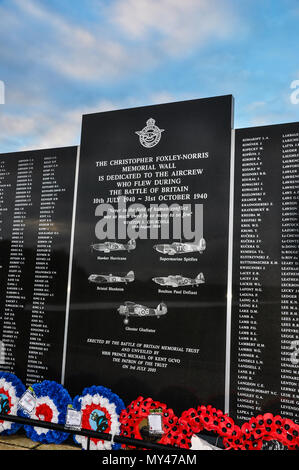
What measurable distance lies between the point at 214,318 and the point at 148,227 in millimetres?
1274

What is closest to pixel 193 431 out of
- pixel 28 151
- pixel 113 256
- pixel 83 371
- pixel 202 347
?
pixel 202 347

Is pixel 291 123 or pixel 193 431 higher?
pixel 291 123

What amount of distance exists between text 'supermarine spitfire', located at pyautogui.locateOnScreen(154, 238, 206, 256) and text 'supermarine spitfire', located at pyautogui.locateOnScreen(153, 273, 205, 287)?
270 millimetres

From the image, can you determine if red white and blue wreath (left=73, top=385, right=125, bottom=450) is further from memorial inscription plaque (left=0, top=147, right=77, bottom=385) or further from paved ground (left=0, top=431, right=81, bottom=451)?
memorial inscription plaque (left=0, top=147, right=77, bottom=385)

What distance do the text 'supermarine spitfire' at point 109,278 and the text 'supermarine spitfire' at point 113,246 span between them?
0.97 ft

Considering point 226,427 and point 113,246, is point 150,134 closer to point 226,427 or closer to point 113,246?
point 113,246

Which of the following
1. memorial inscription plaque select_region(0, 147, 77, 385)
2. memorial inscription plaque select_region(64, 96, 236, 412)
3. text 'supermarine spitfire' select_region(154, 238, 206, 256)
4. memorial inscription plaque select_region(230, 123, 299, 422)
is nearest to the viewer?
memorial inscription plaque select_region(230, 123, 299, 422)

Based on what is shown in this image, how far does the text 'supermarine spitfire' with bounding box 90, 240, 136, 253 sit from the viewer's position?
14.9 feet

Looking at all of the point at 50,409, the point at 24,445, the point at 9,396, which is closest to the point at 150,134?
the point at 50,409

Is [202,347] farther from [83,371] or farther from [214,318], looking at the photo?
[83,371]

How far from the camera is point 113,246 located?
15.2 feet

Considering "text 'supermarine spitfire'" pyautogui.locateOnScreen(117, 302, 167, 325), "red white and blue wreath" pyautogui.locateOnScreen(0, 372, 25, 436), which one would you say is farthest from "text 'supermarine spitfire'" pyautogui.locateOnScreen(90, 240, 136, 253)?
"red white and blue wreath" pyautogui.locateOnScreen(0, 372, 25, 436)
